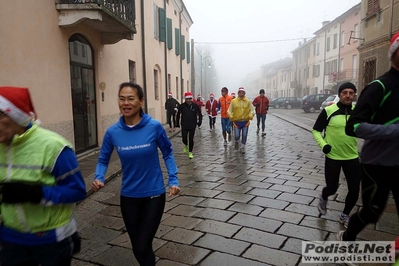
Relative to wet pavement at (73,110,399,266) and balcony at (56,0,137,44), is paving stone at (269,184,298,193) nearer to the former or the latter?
wet pavement at (73,110,399,266)

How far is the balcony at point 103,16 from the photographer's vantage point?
6996mm

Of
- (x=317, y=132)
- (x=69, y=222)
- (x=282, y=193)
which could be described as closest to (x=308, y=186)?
(x=282, y=193)

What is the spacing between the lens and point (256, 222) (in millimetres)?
3898

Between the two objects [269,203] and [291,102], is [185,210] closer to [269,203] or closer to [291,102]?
[269,203]

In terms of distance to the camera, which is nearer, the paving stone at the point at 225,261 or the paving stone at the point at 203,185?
the paving stone at the point at 225,261

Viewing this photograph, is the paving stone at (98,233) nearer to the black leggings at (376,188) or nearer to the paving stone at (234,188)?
the paving stone at (234,188)

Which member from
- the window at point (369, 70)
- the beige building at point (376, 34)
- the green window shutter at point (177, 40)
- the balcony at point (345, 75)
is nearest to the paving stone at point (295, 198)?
the beige building at point (376, 34)

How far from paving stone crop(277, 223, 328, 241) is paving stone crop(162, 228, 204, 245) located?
0.93m

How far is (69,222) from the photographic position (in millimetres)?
1882

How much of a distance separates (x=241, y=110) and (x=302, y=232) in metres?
5.23

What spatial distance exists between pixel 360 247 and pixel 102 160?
2.52 metres

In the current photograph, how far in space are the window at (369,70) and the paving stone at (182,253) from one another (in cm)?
987

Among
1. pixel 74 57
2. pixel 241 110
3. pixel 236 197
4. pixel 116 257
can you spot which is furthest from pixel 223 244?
pixel 74 57

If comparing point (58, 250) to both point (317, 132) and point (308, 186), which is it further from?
point (308, 186)
